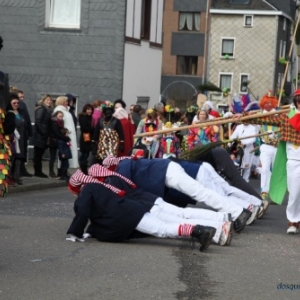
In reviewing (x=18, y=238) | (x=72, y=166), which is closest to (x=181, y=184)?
(x=18, y=238)

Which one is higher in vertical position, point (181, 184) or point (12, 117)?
point (12, 117)

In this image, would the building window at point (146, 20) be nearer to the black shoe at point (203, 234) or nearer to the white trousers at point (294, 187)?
the white trousers at point (294, 187)

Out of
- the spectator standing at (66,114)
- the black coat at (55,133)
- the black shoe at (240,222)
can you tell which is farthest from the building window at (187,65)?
the black shoe at (240,222)

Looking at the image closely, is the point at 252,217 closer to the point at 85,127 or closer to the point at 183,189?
the point at 183,189

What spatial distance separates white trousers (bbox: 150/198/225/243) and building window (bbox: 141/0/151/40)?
71.4 feet

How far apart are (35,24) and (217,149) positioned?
16.7 m

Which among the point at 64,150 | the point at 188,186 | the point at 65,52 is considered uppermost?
the point at 65,52

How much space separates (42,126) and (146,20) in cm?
1353

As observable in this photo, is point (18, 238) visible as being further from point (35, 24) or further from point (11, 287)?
point (35, 24)

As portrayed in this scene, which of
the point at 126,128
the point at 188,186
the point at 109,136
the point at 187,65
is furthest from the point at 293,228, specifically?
the point at 187,65

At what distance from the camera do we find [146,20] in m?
33.8

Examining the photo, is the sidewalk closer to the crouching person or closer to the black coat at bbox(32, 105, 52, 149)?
the black coat at bbox(32, 105, 52, 149)

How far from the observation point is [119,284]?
888 cm

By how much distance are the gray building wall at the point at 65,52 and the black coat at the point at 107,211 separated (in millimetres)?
19179
